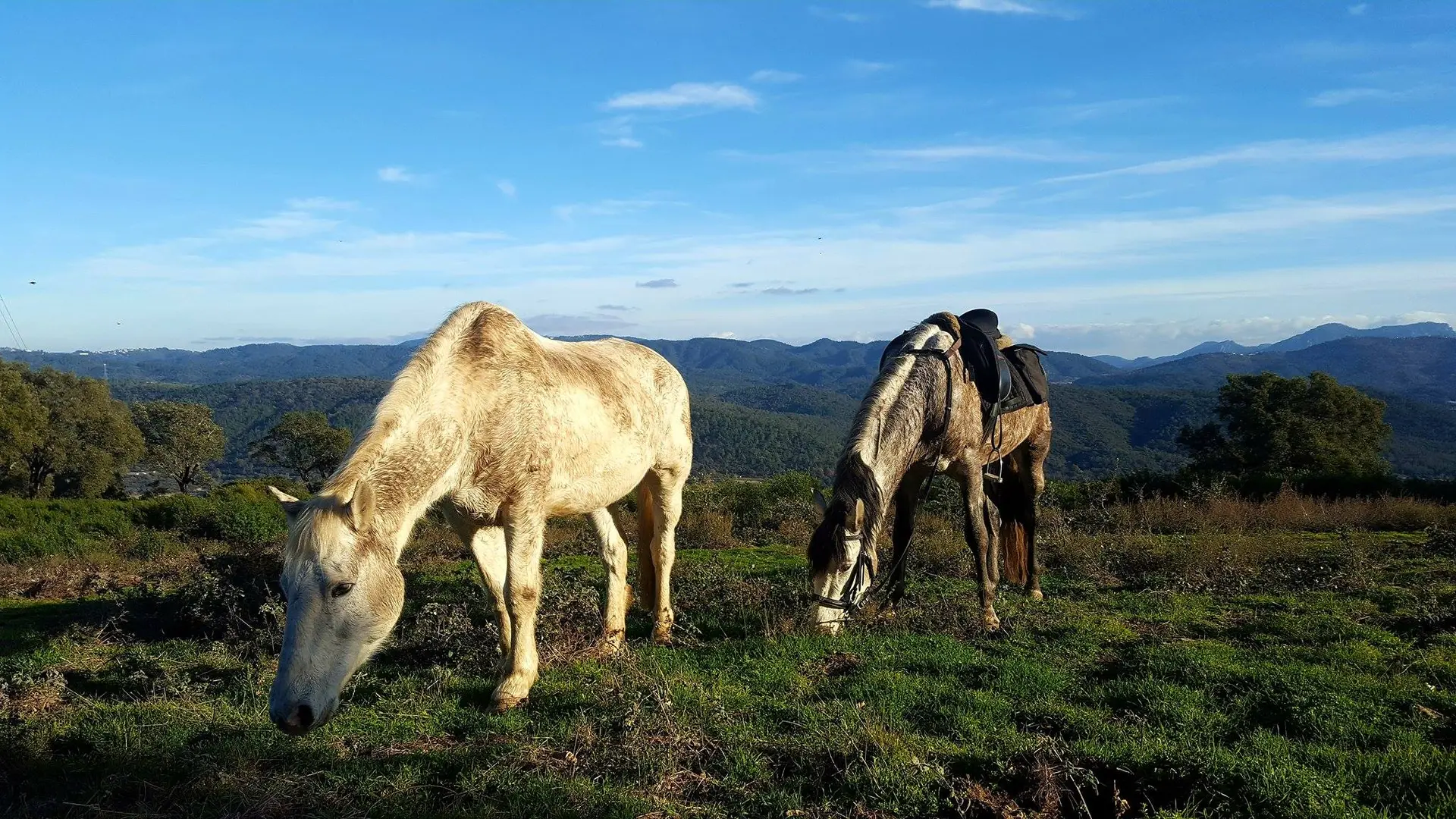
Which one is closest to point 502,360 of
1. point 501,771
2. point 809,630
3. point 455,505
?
point 455,505

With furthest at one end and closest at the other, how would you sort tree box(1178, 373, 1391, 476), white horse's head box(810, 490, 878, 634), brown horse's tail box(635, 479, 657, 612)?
1. tree box(1178, 373, 1391, 476)
2. brown horse's tail box(635, 479, 657, 612)
3. white horse's head box(810, 490, 878, 634)

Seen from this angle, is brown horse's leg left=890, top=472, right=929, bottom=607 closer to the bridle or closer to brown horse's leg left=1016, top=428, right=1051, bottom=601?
the bridle

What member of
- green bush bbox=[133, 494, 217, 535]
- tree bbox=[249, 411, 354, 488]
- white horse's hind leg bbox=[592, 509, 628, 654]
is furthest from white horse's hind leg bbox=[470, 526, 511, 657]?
tree bbox=[249, 411, 354, 488]

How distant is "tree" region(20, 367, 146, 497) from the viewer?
143 feet

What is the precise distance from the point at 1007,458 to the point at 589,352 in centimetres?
493

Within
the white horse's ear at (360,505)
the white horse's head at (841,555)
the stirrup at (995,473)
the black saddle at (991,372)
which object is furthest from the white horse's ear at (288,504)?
the stirrup at (995,473)

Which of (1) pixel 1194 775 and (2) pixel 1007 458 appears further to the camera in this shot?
(2) pixel 1007 458

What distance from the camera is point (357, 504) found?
4070 millimetres

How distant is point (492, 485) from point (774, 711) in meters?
2.39

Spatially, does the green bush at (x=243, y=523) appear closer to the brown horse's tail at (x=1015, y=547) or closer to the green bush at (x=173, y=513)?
the green bush at (x=173, y=513)

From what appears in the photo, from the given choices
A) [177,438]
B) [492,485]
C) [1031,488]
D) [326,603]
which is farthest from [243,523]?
[177,438]

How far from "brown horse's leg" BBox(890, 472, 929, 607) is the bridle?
4cm

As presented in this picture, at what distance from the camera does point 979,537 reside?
7.17 metres

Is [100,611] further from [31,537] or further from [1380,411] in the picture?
[1380,411]
